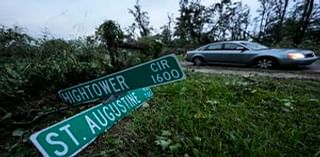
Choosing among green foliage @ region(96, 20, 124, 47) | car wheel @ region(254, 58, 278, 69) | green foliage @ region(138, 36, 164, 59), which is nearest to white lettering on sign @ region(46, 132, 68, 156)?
green foliage @ region(96, 20, 124, 47)

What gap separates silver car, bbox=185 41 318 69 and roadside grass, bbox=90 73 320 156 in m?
5.03

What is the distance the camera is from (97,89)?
1860 mm

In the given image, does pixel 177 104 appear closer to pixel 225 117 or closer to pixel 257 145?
pixel 225 117

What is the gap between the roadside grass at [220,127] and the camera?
6.66 ft

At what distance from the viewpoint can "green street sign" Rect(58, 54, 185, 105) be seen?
1640 mm

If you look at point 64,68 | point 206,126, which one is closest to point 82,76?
point 64,68

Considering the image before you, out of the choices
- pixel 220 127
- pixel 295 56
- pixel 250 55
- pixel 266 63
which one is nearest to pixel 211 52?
pixel 250 55

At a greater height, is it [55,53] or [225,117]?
[55,53]

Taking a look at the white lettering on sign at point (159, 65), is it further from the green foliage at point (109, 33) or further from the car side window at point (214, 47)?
the car side window at point (214, 47)

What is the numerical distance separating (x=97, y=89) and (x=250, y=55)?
26.1 feet

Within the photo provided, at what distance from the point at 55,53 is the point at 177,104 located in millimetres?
1866

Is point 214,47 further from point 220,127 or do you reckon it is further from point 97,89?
point 97,89

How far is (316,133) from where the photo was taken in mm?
2365

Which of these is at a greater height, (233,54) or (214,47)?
(214,47)
